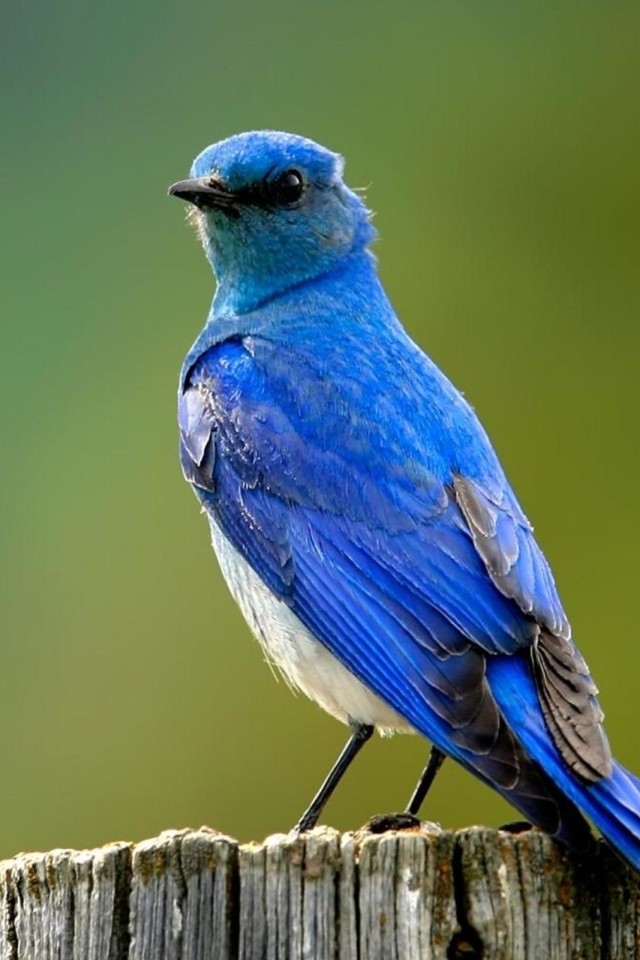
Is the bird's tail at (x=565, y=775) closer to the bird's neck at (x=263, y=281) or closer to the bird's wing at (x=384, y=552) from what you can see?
the bird's wing at (x=384, y=552)

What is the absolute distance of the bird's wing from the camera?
18.9ft

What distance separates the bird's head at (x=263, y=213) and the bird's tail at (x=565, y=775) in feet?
7.65

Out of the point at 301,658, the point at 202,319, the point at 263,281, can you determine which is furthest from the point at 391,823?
the point at 202,319

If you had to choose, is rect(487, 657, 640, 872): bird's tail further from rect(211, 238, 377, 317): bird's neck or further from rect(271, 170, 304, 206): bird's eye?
rect(271, 170, 304, 206): bird's eye

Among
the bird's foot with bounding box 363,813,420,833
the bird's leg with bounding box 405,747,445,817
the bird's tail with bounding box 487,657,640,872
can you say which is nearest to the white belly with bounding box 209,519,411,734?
the bird's leg with bounding box 405,747,445,817

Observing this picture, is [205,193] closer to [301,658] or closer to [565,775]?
[301,658]

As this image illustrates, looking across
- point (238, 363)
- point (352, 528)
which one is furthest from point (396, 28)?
point (352, 528)

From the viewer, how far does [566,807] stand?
523cm

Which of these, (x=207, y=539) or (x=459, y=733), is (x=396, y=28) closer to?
(x=207, y=539)

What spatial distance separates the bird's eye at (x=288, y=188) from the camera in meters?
7.72

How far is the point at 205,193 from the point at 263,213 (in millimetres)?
268

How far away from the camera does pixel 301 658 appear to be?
6.68 meters

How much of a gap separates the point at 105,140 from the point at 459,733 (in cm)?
801

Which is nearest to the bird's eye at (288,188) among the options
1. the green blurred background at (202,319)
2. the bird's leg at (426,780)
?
the bird's leg at (426,780)
